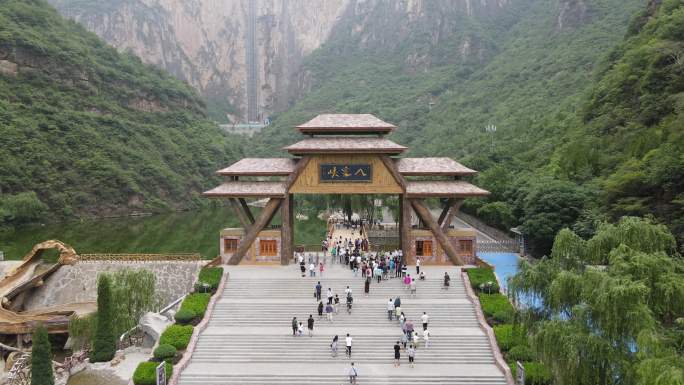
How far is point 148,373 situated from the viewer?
17.0 metres

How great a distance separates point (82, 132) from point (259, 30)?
131410 millimetres

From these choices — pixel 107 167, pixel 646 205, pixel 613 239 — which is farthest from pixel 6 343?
pixel 107 167

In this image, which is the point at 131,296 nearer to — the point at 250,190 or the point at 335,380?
the point at 250,190

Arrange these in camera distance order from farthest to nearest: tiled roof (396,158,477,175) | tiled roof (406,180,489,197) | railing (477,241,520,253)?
railing (477,241,520,253) < tiled roof (396,158,477,175) < tiled roof (406,180,489,197)

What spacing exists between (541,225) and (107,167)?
197 feet

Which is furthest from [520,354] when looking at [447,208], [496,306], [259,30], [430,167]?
[259,30]

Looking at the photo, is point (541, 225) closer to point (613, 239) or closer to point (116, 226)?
point (613, 239)

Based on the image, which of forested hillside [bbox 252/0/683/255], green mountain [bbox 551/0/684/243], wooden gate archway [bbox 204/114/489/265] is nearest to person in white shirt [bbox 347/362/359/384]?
wooden gate archway [bbox 204/114/489/265]

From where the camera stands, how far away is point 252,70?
190625 millimetres

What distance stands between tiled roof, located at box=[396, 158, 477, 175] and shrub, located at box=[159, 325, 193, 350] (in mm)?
13446

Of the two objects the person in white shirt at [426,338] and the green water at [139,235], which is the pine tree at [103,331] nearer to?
the person in white shirt at [426,338]

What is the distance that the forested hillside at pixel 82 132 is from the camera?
203 ft

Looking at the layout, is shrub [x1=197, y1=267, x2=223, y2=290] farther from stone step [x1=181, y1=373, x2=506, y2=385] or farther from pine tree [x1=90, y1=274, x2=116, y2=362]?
stone step [x1=181, y1=373, x2=506, y2=385]

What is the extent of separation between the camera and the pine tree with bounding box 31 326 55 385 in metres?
16.4
